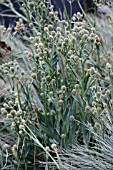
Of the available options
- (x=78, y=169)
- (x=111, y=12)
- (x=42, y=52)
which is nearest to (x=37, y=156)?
(x=78, y=169)

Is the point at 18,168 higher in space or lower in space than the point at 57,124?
lower

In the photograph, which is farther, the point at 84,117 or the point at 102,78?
the point at 102,78

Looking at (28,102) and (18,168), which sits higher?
(28,102)

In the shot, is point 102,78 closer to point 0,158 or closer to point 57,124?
point 57,124

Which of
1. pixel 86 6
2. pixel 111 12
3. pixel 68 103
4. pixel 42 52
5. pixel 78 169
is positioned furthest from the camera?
pixel 86 6

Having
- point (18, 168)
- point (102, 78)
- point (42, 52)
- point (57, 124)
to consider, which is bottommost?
point (18, 168)

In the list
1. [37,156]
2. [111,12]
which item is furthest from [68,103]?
[111,12]

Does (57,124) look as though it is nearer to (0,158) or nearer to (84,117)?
(84,117)

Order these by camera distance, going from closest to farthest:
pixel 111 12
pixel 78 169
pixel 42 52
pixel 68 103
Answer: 1. pixel 78 169
2. pixel 42 52
3. pixel 68 103
4. pixel 111 12

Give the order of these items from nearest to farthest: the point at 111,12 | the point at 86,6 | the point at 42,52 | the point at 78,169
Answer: the point at 78,169 → the point at 42,52 → the point at 111,12 → the point at 86,6
